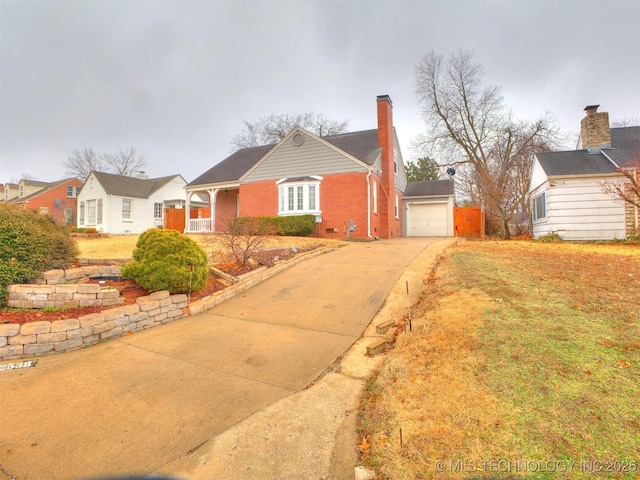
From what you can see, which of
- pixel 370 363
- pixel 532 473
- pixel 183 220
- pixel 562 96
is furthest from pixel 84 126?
pixel 562 96

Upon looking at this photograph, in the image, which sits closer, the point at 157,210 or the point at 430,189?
the point at 430,189

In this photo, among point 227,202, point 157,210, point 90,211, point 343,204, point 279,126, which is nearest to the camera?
point 343,204

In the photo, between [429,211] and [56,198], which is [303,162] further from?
[56,198]

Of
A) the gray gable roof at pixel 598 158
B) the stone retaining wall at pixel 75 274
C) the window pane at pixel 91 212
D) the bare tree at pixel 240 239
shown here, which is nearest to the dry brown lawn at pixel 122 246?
the bare tree at pixel 240 239

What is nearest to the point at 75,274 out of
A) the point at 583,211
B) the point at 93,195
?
the point at 583,211

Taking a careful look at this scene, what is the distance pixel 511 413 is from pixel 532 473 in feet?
1.89

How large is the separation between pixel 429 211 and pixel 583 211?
352 inches

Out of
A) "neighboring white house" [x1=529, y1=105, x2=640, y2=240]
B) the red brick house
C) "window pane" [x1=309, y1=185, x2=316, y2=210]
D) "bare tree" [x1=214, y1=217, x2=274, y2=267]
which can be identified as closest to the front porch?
the red brick house

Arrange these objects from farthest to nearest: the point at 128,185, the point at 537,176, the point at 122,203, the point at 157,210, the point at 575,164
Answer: the point at 157,210 < the point at 128,185 < the point at 122,203 < the point at 537,176 < the point at 575,164

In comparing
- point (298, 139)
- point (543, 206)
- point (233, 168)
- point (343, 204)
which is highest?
point (298, 139)

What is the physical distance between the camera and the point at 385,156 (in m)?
19.0

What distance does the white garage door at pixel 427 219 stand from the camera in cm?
2223

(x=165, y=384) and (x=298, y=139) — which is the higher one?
(x=298, y=139)

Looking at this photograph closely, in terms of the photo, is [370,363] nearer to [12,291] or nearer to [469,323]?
[469,323]
